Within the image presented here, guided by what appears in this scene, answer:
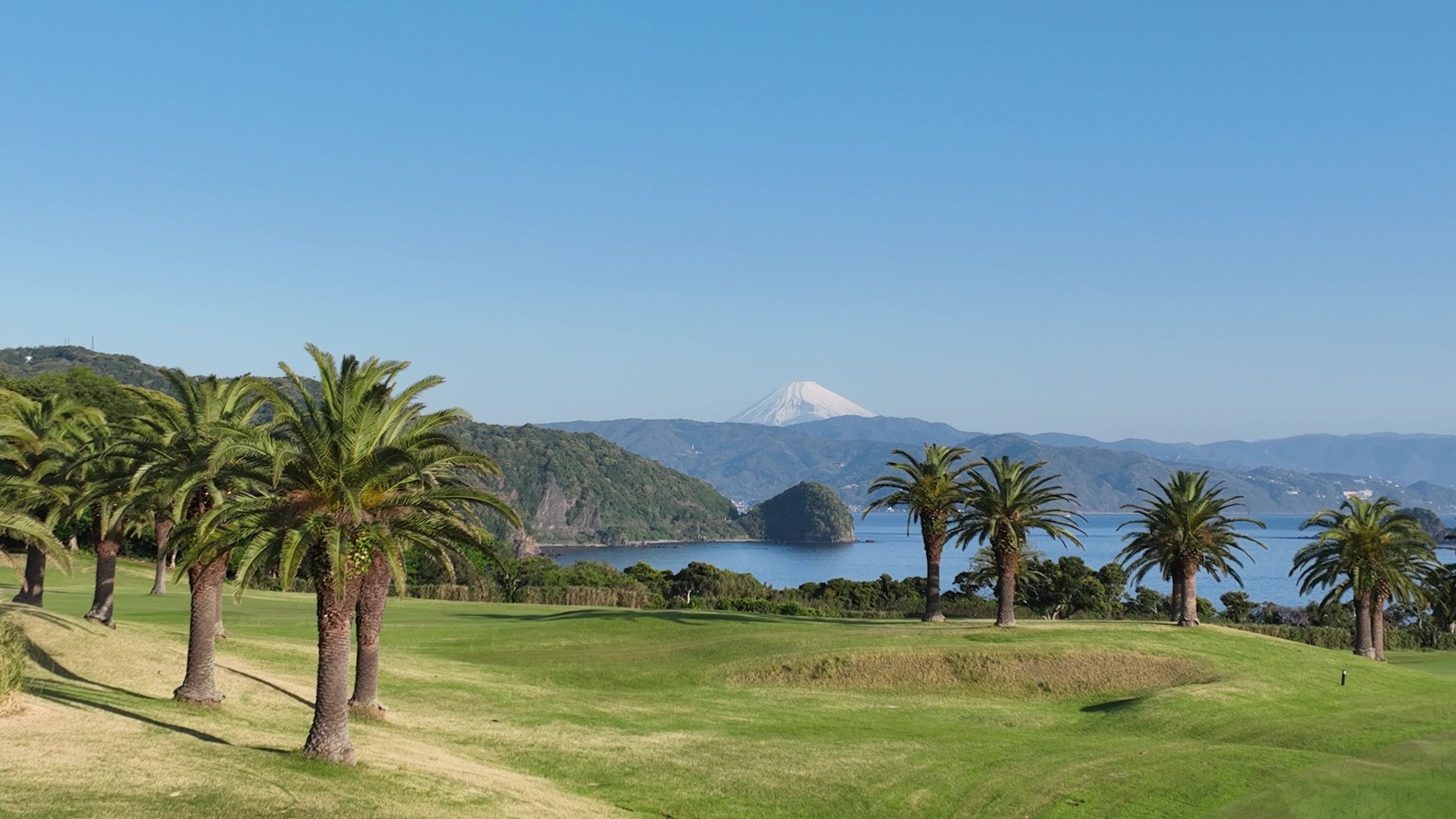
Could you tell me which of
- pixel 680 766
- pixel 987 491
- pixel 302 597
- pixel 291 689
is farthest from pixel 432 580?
pixel 680 766

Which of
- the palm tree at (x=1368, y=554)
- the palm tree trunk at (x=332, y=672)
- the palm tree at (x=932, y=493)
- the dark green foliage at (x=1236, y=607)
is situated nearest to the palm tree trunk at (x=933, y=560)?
the palm tree at (x=932, y=493)

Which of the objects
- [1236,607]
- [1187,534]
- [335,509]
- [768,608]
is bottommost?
[768,608]

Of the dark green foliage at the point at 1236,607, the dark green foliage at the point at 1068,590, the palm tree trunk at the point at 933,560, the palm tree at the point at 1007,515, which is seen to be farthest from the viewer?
the dark green foliage at the point at 1236,607

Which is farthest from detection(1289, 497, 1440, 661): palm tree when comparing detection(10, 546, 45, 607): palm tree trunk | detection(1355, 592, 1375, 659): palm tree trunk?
detection(10, 546, 45, 607): palm tree trunk

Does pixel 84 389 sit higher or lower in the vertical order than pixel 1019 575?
higher

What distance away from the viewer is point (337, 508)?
21297mm

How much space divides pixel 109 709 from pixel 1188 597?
149 ft

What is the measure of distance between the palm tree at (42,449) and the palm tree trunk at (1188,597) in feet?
152

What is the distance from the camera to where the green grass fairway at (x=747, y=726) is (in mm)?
19609

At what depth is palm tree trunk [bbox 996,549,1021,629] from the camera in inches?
1934

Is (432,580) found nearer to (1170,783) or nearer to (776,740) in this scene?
(776,740)

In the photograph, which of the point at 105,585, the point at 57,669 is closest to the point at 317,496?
the point at 57,669

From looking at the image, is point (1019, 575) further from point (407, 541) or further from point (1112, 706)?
point (407, 541)

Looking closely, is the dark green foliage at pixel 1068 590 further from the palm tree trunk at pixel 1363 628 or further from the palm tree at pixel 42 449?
the palm tree at pixel 42 449
